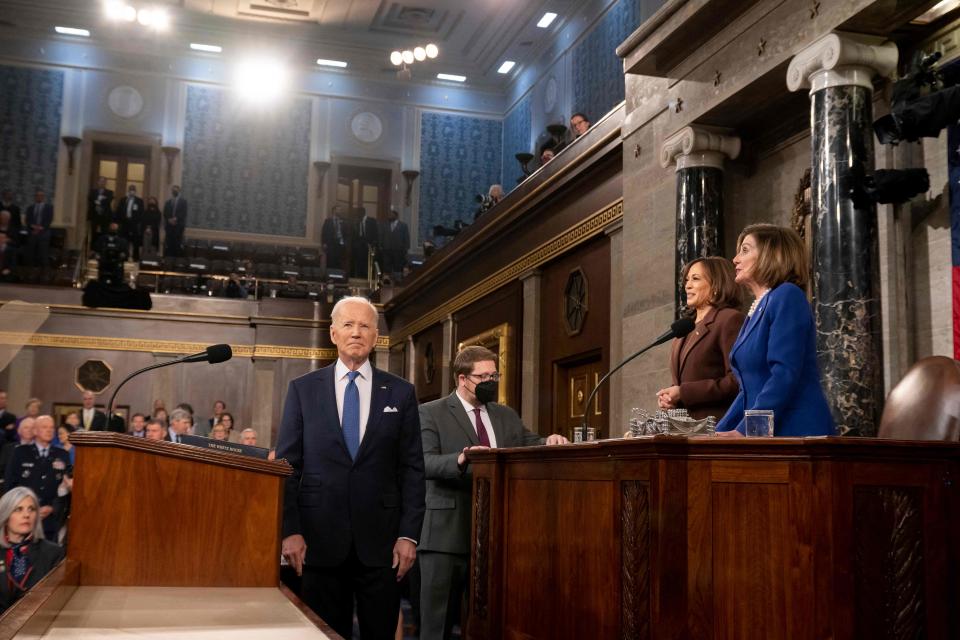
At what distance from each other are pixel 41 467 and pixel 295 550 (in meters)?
5.25

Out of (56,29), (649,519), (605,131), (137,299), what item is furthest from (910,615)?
(56,29)

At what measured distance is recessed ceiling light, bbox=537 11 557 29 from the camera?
1692 centimetres

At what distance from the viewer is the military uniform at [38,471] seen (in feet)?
24.8

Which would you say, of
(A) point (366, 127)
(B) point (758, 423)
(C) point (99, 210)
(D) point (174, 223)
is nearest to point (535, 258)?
(B) point (758, 423)

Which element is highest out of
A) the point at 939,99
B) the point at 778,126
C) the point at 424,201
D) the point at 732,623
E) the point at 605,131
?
the point at 424,201

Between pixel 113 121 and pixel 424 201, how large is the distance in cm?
596

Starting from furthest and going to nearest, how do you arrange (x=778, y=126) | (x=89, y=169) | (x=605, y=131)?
1. (x=89, y=169)
2. (x=605, y=131)
3. (x=778, y=126)

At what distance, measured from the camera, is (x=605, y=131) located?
26.0ft

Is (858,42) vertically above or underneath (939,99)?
above

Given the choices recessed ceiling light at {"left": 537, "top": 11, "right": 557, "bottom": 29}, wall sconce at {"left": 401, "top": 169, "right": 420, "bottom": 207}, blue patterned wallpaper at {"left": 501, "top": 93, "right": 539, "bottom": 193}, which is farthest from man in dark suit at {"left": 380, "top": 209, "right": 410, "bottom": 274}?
recessed ceiling light at {"left": 537, "top": 11, "right": 557, "bottom": 29}

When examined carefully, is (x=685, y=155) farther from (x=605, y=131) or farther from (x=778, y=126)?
(x=605, y=131)

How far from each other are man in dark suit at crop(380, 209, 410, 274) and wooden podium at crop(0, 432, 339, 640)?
15.3m

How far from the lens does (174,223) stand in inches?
711

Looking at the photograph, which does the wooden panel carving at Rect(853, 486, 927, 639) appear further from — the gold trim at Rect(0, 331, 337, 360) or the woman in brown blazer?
the gold trim at Rect(0, 331, 337, 360)
